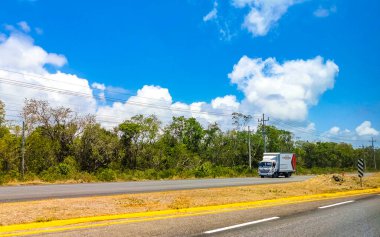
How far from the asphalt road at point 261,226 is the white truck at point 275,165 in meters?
38.1

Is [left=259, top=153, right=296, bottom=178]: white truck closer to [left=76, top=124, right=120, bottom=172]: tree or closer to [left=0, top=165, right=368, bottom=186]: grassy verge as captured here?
[left=0, top=165, right=368, bottom=186]: grassy verge

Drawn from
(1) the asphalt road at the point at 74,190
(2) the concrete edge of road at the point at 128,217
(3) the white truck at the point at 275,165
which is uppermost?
(3) the white truck at the point at 275,165

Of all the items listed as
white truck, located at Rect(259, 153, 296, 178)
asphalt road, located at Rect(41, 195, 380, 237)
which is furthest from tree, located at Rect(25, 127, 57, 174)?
asphalt road, located at Rect(41, 195, 380, 237)

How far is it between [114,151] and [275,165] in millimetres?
23802

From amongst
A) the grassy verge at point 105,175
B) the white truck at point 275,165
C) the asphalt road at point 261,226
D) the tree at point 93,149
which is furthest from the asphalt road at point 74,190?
the tree at point 93,149

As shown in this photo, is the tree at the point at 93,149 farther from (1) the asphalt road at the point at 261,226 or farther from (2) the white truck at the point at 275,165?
(1) the asphalt road at the point at 261,226

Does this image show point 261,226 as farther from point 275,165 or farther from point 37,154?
point 275,165

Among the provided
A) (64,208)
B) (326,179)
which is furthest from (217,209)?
(326,179)

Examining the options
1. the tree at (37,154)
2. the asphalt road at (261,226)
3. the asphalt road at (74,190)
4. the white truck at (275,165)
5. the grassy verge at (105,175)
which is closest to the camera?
the asphalt road at (261,226)

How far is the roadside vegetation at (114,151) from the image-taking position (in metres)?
41.5

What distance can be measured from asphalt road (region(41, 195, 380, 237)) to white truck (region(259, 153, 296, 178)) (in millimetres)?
38067

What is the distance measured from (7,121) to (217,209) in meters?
42.2

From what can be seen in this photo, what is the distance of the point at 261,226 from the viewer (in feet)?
29.9

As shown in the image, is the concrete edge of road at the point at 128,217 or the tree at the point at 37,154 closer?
the concrete edge of road at the point at 128,217
